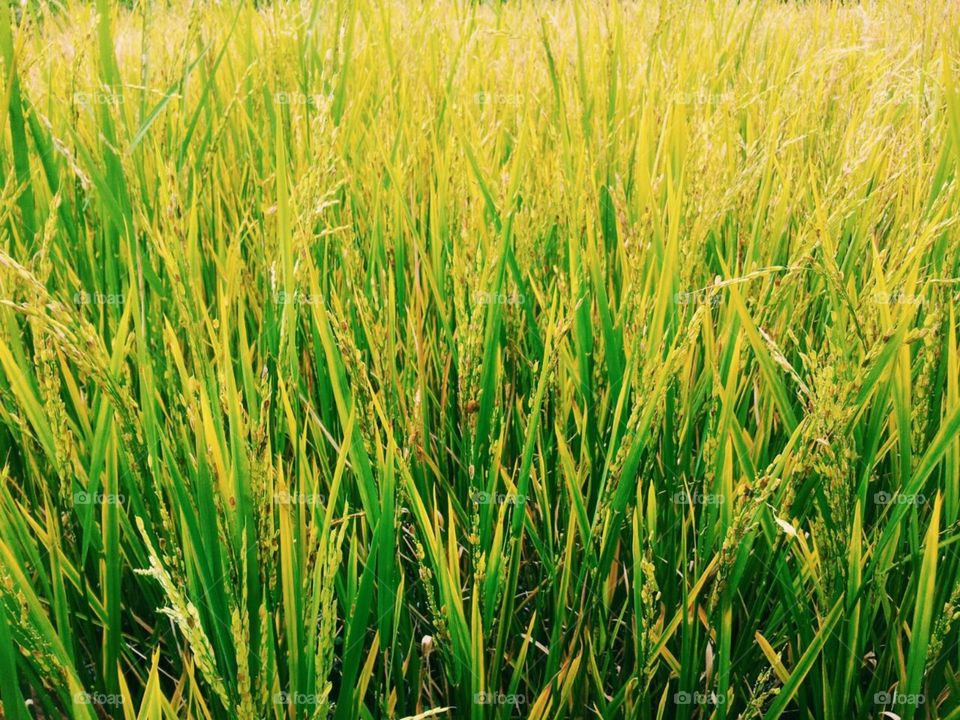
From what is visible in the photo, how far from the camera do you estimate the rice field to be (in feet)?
2.28

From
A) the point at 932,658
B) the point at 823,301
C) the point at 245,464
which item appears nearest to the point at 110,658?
the point at 245,464

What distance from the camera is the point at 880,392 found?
88 cm

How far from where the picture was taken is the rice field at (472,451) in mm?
694

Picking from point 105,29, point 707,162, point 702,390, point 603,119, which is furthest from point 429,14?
point 702,390

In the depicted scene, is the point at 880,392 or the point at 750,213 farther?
the point at 750,213

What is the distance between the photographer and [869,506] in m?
1.03

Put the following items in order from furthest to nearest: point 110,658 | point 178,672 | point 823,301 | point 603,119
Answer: point 603,119, point 823,301, point 178,672, point 110,658

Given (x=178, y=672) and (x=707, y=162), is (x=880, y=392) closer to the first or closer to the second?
(x=707, y=162)

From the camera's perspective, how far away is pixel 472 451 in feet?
2.77

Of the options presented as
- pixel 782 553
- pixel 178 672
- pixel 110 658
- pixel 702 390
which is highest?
pixel 702 390

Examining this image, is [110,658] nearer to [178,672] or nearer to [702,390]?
[178,672]

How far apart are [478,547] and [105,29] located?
976mm

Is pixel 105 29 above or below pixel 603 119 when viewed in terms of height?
above

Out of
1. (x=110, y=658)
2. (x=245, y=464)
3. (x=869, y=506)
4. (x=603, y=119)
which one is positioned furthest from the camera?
(x=603, y=119)
